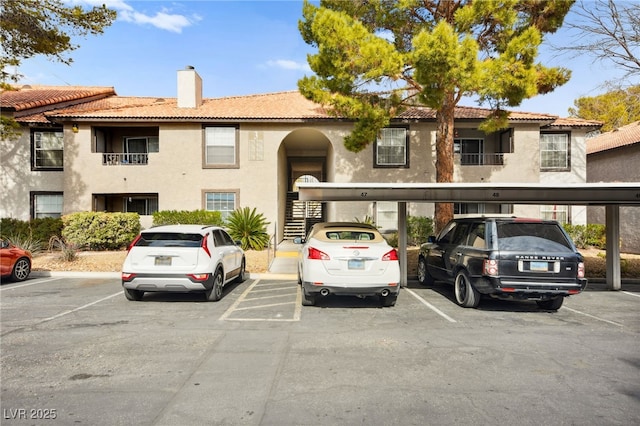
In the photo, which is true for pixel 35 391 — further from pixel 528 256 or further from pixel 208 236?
pixel 528 256

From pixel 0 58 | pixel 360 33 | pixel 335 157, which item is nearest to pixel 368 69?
pixel 360 33

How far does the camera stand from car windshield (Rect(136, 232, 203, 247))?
301 inches

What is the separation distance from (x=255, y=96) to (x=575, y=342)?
2014 centimetres

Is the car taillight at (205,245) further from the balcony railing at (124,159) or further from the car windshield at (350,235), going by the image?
the balcony railing at (124,159)

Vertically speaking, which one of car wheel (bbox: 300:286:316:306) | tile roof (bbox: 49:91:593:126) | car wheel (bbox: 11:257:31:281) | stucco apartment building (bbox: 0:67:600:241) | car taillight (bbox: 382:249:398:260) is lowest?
car wheel (bbox: 300:286:316:306)

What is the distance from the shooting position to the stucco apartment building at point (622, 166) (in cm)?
1853

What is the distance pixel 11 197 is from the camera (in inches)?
721

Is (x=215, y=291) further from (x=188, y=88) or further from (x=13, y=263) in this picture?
(x=188, y=88)

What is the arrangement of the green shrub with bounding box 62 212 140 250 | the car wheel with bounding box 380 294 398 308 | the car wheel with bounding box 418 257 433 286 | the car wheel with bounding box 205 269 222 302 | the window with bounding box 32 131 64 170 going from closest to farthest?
the car wheel with bounding box 380 294 398 308
the car wheel with bounding box 205 269 222 302
the car wheel with bounding box 418 257 433 286
the green shrub with bounding box 62 212 140 250
the window with bounding box 32 131 64 170

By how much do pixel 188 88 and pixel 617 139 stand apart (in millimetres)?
22824

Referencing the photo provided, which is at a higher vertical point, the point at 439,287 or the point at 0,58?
the point at 0,58

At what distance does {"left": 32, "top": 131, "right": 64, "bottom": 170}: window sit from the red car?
387 inches

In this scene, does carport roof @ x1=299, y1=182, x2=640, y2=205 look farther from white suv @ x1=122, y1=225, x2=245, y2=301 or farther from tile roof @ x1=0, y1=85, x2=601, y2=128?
tile roof @ x1=0, y1=85, x2=601, y2=128

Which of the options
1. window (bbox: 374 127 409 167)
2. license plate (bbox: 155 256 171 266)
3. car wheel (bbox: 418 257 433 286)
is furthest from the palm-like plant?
license plate (bbox: 155 256 171 266)
